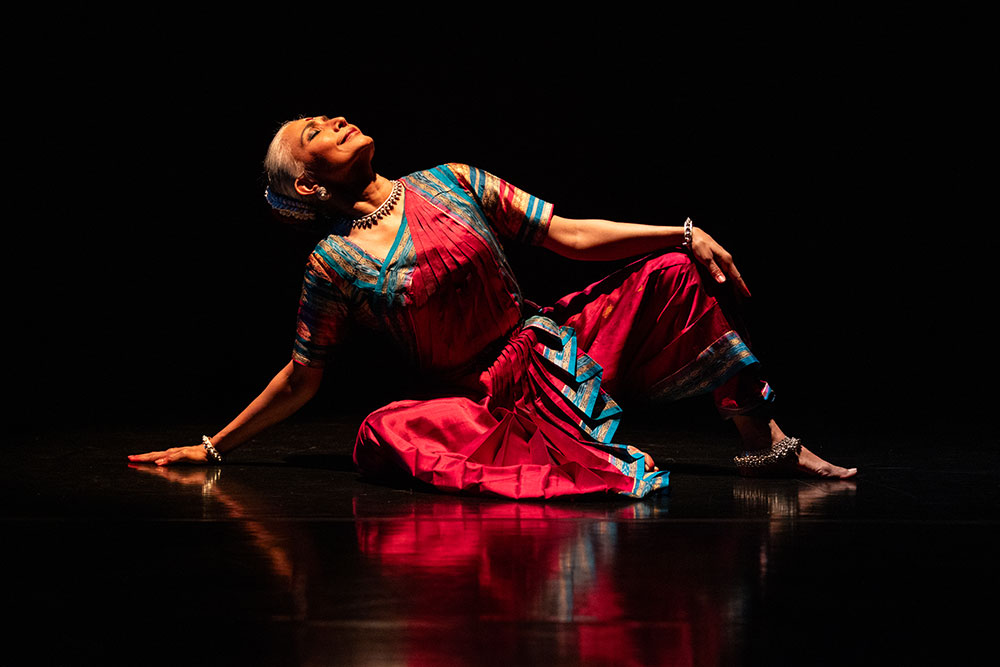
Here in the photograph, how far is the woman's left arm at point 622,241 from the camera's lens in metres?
2.65

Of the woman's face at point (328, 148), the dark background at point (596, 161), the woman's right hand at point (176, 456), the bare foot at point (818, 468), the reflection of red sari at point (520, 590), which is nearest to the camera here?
the reflection of red sari at point (520, 590)

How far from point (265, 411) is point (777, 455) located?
124 cm

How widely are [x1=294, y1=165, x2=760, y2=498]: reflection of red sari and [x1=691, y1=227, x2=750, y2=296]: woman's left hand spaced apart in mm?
51

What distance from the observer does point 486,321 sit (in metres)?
2.74

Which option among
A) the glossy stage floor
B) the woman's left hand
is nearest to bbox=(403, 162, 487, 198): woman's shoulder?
the woman's left hand

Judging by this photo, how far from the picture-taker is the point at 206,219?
438 centimetres

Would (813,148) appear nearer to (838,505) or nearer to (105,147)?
(838,505)

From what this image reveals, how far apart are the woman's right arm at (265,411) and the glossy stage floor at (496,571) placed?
0.16 metres

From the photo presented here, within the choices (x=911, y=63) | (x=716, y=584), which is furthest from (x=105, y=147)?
(x=716, y=584)

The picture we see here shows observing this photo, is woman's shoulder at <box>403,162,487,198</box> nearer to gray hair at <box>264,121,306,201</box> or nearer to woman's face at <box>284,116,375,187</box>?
woman's face at <box>284,116,375,187</box>

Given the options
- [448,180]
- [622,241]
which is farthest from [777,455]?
[448,180]

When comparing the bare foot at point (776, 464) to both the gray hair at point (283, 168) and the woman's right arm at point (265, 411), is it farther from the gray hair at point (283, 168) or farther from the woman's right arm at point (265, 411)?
the gray hair at point (283, 168)

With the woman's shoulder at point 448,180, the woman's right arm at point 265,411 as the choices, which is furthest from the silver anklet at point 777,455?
the woman's right arm at point 265,411

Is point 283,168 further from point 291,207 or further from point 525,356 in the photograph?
point 525,356
